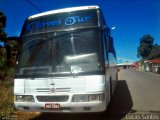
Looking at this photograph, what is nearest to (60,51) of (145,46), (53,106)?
(53,106)

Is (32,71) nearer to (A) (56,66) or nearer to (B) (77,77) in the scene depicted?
(A) (56,66)

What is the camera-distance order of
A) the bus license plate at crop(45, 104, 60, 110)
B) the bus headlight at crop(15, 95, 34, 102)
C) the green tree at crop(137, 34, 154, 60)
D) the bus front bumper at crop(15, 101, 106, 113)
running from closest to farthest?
the bus front bumper at crop(15, 101, 106, 113)
the bus license plate at crop(45, 104, 60, 110)
the bus headlight at crop(15, 95, 34, 102)
the green tree at crop(137, 34, 154, 60)

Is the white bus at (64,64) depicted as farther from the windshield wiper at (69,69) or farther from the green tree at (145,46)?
the green tree at (145,46)

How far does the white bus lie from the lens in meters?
6.97

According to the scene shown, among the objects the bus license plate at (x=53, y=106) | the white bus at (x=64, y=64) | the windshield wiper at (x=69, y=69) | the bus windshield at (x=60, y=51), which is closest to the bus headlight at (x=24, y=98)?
the white bus at (x=64, y=64)

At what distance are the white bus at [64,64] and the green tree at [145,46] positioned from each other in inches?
4123

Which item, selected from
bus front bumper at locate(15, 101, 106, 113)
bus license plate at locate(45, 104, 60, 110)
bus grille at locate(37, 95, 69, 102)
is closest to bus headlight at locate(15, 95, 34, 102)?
bus front bumper at locate(15, 101, 106, 113)

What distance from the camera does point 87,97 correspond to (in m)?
6.91

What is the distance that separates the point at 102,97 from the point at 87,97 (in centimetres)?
39

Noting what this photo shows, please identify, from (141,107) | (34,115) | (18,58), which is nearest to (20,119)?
(34,115)

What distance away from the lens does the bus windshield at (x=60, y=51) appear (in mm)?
7160

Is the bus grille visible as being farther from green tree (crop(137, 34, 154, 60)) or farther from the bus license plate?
green tree (crop(137, 34, 154, 60))

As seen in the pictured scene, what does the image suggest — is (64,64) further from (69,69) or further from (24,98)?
(24,98)

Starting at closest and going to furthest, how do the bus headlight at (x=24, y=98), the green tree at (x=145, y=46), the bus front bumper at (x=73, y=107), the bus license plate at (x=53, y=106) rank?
1. the bus front bumper at (x=73, y=107)
2. the bus license plate at (x=53, y=106)
3. the bus headlight at (x=24, y=98)
4. the green tree at (x=145, y=46)
